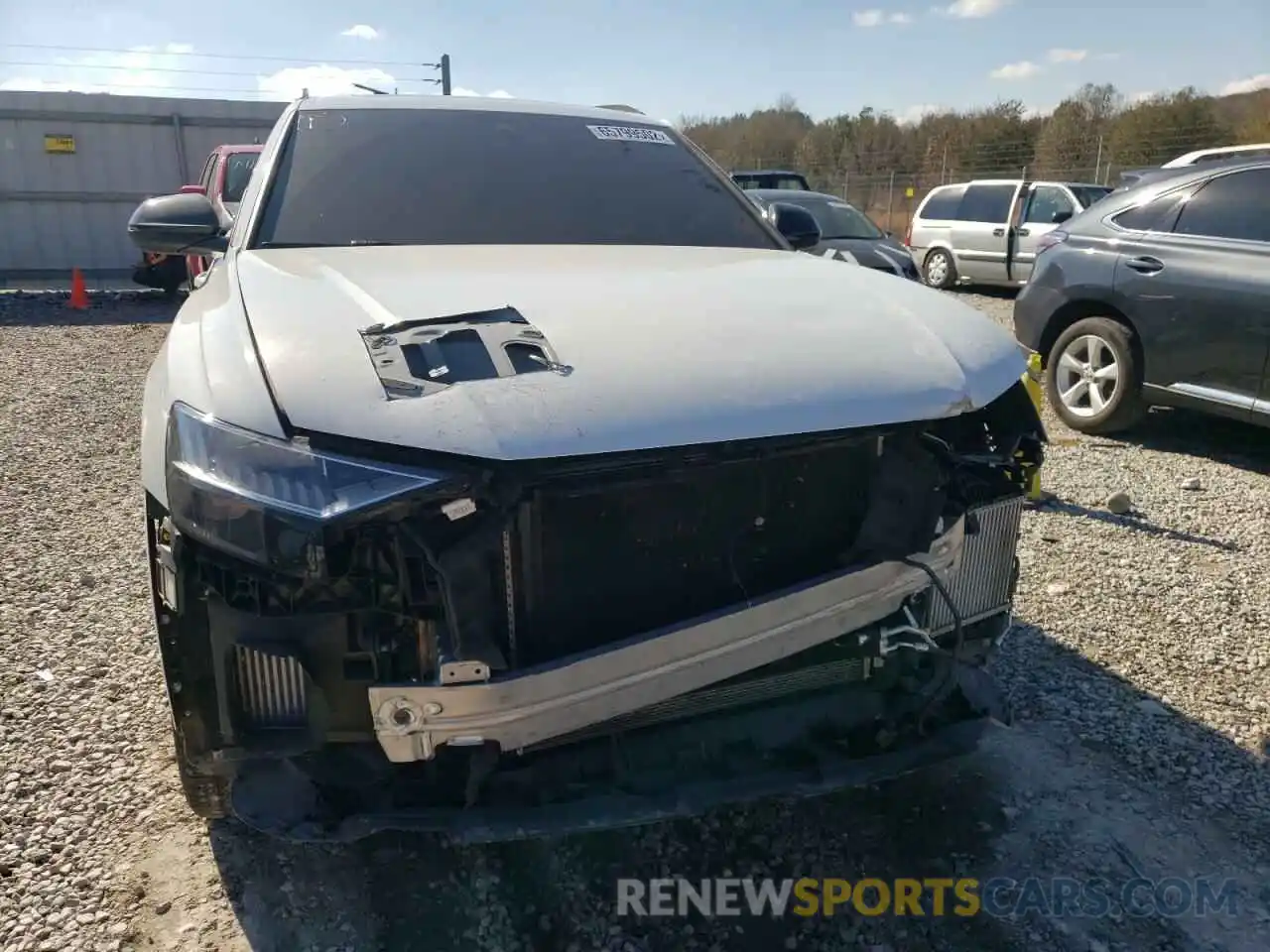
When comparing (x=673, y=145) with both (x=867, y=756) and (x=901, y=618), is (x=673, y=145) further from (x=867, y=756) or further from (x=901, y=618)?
(x=867, y=756)

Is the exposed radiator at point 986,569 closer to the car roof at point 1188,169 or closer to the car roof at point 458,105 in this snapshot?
the car roof at point 458,105

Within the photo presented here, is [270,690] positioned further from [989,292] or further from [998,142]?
[998,142]

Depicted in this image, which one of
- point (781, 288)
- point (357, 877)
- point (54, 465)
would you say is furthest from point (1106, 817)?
point (54, 465)

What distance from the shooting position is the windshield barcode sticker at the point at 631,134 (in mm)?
3738

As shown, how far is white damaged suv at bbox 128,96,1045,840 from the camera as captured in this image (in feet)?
5.70

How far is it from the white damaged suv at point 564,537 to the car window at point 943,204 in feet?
43.2

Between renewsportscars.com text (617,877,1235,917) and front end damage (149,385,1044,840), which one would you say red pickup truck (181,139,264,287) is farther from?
renewsportscars.com text (617,877,1235,917)

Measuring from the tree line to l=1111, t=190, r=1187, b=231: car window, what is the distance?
19.7 metres

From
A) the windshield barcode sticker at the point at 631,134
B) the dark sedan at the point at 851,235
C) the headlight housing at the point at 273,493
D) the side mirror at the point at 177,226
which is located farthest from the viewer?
the dark sedan at the point at 851,235

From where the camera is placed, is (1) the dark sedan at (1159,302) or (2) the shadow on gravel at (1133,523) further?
(1) the dark sedan at (1159,302)

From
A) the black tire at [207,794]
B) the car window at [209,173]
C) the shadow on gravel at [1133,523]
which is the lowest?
the shadow on gravel at [1133,523]

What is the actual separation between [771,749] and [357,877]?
1.07 metres

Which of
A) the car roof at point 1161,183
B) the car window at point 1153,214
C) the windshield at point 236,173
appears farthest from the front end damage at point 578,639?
the windshield at point 236,173

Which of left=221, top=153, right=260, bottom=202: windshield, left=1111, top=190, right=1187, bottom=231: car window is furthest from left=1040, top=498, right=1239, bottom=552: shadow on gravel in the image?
left=221, top=153, right=260, bottom=202: windshield
